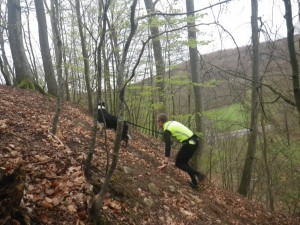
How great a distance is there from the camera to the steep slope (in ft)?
12.0

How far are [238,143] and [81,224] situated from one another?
1369 centimetres

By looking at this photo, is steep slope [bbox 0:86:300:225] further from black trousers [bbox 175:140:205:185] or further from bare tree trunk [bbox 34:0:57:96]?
bare tree trunk [bbox 34:0:57:96]

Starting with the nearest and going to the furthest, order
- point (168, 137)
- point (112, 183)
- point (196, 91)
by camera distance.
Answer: point (112, 183) < point (168, 137) < point (196, 91)

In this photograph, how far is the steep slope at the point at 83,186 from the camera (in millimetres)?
3648

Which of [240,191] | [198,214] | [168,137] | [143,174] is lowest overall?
[240,191]

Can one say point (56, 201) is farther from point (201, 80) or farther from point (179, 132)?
point (201, 80)

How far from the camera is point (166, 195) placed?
18.6 ft

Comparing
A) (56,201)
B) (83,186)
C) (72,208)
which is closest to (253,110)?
(83,186)

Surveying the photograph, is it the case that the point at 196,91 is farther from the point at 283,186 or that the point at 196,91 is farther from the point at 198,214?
the point at 283,186

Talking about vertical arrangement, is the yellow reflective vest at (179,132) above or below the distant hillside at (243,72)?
below

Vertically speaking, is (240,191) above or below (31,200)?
below

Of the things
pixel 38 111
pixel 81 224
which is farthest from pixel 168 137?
pixel 38 111

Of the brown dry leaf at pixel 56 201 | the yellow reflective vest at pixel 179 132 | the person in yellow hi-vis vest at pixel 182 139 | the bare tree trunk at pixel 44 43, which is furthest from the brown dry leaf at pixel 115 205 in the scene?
the bare tree trunk at pixel 44 43

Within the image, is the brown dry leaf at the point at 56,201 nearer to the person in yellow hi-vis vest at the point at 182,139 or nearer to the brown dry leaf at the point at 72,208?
the brown dry leaf at the point at 72,208
